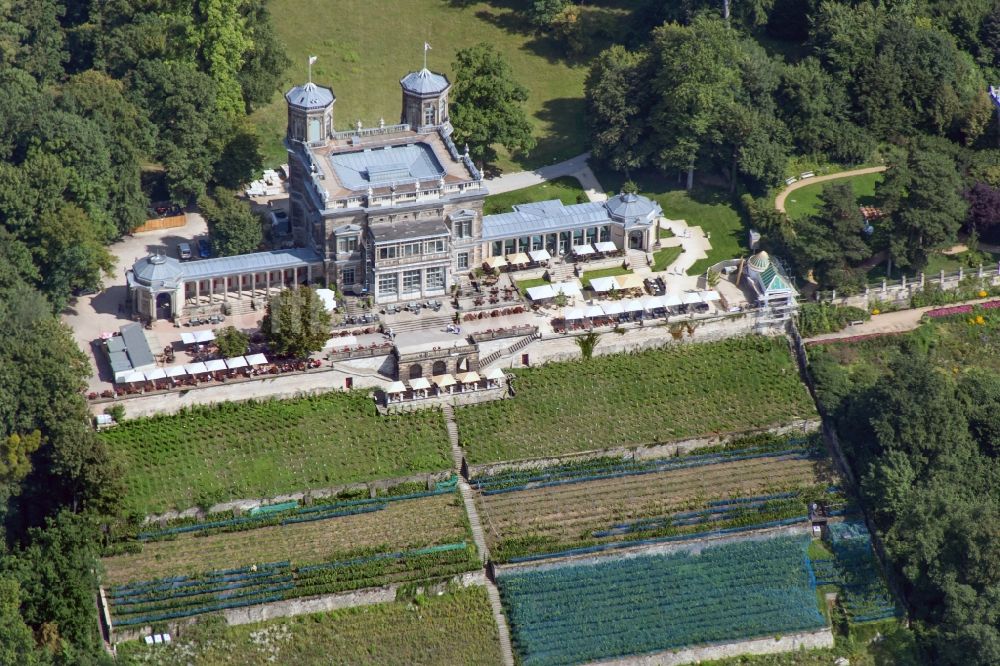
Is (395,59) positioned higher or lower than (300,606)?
higher

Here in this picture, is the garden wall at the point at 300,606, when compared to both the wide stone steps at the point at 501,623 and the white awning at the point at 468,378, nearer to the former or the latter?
the wide stone steps at the point at 501,623

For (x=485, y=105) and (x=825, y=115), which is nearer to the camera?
(x=485, y=105)

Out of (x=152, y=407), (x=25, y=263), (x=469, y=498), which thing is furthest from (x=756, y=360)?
(x=25, y=263)

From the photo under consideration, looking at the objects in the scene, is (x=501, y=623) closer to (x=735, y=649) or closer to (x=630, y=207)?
(x=735, y=649)

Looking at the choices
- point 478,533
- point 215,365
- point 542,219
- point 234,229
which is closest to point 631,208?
point 542,219

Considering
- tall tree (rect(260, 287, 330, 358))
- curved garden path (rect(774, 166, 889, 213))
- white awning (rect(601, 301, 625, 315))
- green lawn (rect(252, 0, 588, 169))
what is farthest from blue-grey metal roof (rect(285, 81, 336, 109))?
curved garden path (rect(774, 166, 889, 213))

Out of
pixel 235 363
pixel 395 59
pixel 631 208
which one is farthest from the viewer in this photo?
pixel 395 59

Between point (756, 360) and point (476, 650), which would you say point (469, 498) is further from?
point (756, 360)
